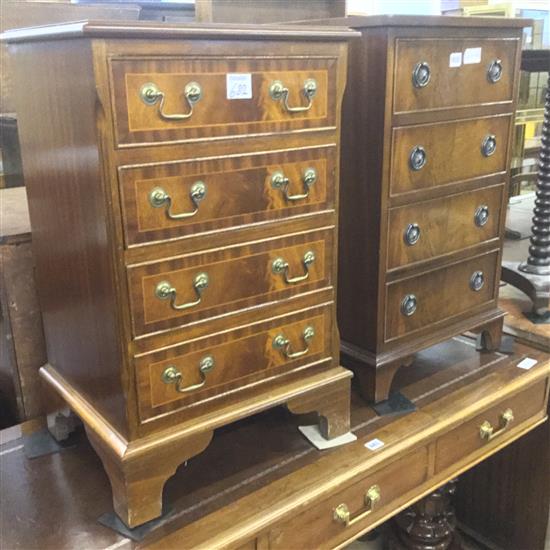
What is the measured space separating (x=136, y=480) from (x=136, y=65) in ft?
1.99

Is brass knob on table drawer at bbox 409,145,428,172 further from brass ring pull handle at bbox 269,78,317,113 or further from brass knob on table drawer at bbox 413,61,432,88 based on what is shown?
brass ring pull handle at bbox 269,78,317,113

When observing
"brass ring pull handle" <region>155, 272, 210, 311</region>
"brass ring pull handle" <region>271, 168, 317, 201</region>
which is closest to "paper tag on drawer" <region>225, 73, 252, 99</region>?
"brass ring pull handle" <region>271, 168, 317, 201</region>

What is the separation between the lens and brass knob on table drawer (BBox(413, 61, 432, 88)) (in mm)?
1225

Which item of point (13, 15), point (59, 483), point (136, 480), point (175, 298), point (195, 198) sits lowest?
point (59, 483)

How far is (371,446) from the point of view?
126 centimetres

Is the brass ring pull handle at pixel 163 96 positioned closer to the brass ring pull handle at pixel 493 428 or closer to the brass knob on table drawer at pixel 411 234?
the brass knob on table drawer at pixel 411 234

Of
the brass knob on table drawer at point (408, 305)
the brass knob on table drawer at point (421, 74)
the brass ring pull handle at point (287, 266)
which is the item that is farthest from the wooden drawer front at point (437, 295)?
the brass knob on table drawer at point (421, 74)

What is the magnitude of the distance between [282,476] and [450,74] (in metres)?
0.83

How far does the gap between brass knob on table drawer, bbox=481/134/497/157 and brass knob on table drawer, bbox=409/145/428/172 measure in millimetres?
190

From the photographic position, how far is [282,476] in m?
1.18

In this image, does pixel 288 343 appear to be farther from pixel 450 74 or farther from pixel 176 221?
pixel 450 74

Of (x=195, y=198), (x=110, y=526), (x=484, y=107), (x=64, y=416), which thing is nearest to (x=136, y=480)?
(x=110, y=526)

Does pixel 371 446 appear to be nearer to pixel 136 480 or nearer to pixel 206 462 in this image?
pixel 206 462

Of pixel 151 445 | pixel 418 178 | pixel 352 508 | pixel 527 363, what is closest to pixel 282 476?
pixel 352 508
